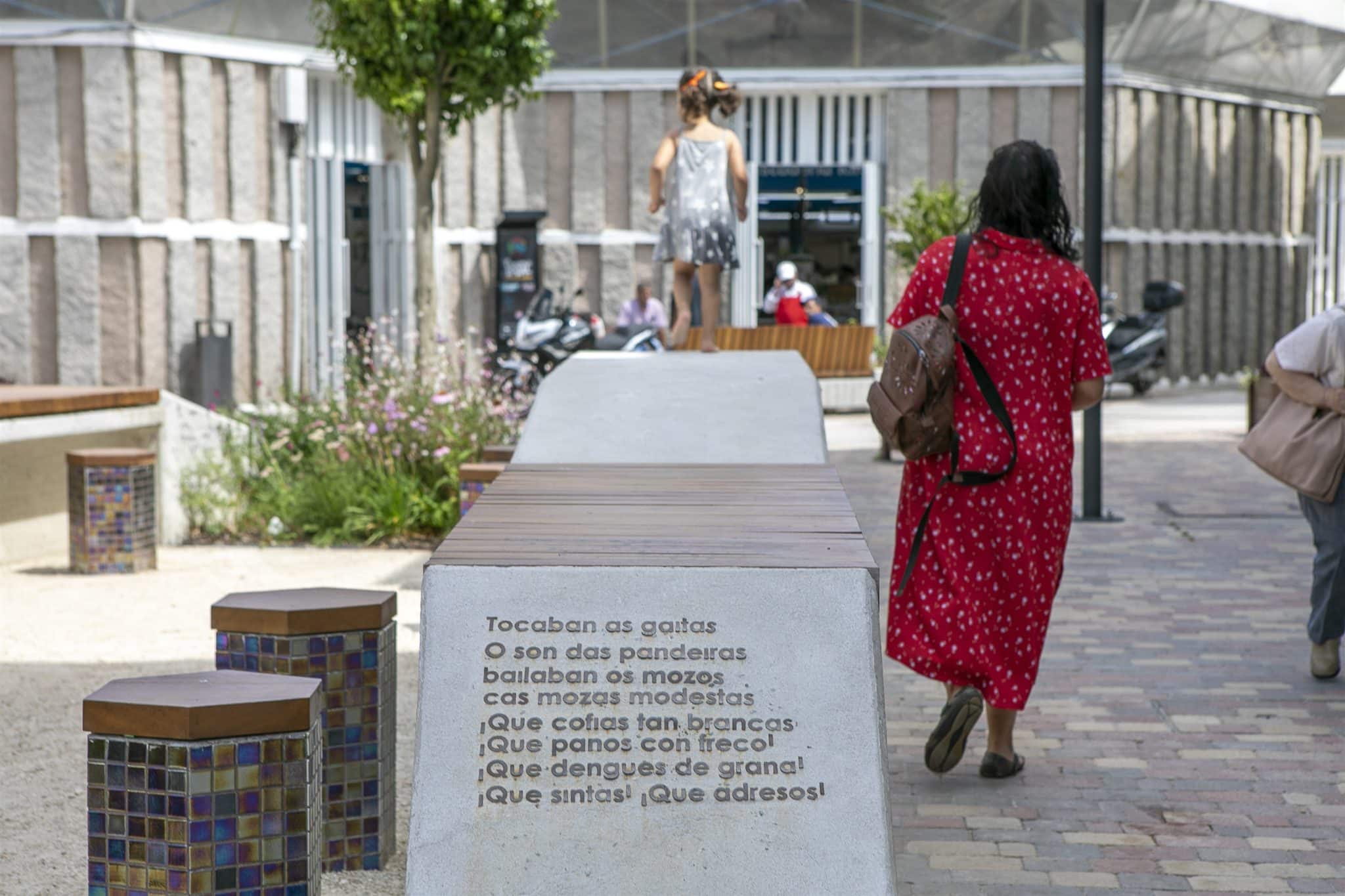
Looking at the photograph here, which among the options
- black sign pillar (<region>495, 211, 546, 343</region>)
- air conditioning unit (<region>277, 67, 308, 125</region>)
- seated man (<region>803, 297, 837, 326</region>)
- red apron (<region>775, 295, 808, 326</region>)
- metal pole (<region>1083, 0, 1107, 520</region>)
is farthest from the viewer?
black sign pillar (<region>495, 211, 546, 343</region>)

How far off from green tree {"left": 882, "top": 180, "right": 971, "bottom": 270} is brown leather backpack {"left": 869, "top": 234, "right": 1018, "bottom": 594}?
16267mm

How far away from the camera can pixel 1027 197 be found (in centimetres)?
504

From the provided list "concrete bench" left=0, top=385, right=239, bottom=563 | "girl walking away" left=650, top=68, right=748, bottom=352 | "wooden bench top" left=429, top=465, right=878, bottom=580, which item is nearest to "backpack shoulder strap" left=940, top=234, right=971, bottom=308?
"wooden bench top" left=429, top=465, right=878, bottom=580

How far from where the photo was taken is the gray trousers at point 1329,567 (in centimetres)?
622

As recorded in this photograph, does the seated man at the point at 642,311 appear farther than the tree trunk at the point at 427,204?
Yes

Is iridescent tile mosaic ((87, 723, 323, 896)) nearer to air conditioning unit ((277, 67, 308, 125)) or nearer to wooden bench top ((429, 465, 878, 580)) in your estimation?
wooden bench top ((429, 465, 878, 580))

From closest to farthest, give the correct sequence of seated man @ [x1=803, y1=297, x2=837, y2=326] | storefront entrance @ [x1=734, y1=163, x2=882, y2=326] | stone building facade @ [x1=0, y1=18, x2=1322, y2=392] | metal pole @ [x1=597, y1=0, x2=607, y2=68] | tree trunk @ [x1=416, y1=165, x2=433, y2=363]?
tree trunk @ [x1=416, y1=165, x2=433, y2=363], stone building facade @ [x1=0, y1=18, x2=1322, y2=392], seated man @ [x1=803, y1=297, x2=837, y2=326], metal pole @ [x1=597, y1=0, x2=607, y2=68], storefront entrance @ [x1=734, y1=163, x2=882, y2=326]

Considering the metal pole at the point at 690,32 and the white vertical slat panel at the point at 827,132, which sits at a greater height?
the metal pole at the point at 690,32

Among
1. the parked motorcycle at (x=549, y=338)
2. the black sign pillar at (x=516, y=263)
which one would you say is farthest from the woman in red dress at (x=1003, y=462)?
the black sign pillar at (x=516, y=263)

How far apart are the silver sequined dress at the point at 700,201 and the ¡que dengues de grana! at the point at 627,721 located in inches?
232

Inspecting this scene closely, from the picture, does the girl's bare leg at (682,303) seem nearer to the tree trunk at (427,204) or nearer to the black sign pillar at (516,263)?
the tree trunk at (427,204)

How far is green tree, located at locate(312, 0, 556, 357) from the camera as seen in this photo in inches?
454

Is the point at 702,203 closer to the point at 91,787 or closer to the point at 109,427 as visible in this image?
the point at 109,427

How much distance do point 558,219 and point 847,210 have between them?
4213 millimetres
